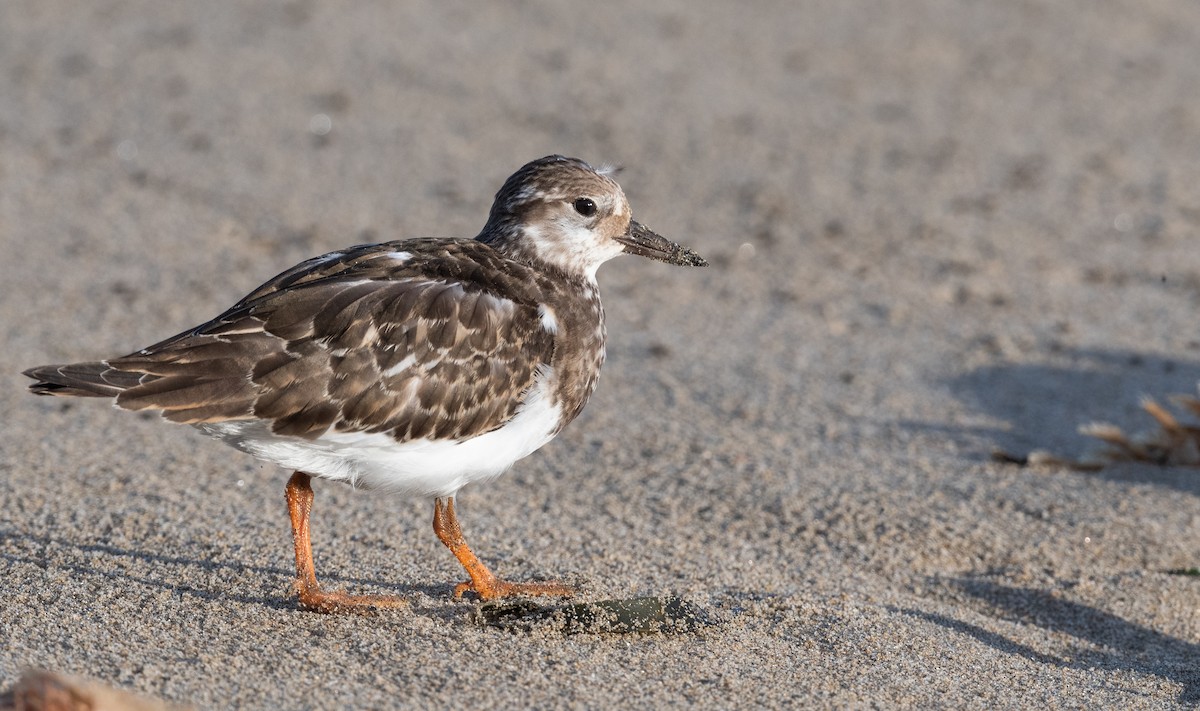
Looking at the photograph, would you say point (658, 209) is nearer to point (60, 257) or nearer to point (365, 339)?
point (60, 257)

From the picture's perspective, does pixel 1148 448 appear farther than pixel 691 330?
No

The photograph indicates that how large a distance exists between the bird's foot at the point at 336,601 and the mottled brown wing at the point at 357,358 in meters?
0.57

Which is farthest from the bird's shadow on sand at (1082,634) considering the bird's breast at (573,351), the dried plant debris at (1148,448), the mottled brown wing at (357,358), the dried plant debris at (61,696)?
the dried plant debris at (61,696)

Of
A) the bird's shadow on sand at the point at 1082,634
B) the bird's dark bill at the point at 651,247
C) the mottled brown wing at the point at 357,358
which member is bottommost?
the bird's shadow on sand at the point at 1082,634

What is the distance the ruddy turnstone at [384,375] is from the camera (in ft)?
14.6

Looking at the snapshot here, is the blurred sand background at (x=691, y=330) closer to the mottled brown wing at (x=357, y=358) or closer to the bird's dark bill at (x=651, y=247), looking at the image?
the mottled brown wing at (x=357, y=358)

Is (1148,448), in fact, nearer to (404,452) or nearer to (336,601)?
(404,452)

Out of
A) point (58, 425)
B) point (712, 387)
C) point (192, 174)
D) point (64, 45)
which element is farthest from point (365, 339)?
point (64, 45)

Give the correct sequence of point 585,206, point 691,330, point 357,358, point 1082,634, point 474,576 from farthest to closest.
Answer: point 691,330 < point 585,206 < point 1082,634 < point 474,576 < point 357,358

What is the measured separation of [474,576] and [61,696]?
1.74m

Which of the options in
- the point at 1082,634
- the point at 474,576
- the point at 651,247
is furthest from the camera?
the point at 651,247

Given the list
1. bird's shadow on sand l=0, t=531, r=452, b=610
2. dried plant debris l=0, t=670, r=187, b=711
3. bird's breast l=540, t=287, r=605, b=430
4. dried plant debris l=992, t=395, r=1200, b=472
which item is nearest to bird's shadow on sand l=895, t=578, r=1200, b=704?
dried plant debris l=992, t=395, r=1200, b=472

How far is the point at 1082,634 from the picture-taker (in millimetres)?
5191

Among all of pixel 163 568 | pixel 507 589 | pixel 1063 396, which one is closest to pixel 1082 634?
pixel 507 589
